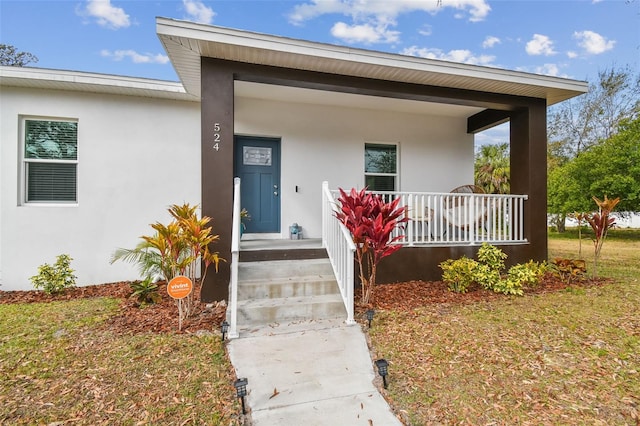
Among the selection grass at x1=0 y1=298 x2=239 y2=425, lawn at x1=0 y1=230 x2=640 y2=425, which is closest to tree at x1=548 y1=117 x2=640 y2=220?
lawn at x1=0 y1=230 x2=640 y2=425

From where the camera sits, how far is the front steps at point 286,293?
353cm

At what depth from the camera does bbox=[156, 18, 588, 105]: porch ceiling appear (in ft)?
12.3

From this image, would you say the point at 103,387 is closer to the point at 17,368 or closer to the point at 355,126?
the point at 17,368

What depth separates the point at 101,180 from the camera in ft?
17.5

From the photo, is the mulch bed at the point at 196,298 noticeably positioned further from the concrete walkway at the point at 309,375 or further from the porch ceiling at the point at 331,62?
the porch ceiling at the point at 331,62

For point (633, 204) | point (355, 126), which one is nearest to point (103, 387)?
point (355, 126)

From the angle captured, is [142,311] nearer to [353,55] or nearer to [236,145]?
[236,145]

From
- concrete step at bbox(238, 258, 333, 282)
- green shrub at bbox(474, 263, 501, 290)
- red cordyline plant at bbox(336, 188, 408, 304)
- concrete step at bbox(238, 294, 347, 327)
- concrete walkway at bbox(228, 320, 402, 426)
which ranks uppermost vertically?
red cordyline plant at bbox(336, 188, 408, 304)

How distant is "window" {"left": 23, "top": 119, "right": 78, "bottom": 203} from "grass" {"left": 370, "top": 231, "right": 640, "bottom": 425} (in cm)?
560

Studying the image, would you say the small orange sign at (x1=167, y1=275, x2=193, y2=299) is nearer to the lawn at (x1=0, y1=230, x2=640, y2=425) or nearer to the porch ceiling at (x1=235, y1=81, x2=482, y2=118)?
the lawn at (x1=0, y1=230, x2=640, y2=425)

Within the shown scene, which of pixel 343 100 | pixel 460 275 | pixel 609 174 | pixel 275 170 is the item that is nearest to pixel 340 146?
pixel 343 100

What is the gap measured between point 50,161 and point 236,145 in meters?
3.05

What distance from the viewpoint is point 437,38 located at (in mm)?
8703

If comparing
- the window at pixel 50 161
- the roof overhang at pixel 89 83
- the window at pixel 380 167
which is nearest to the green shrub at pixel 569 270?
the window at pixel 380 167
